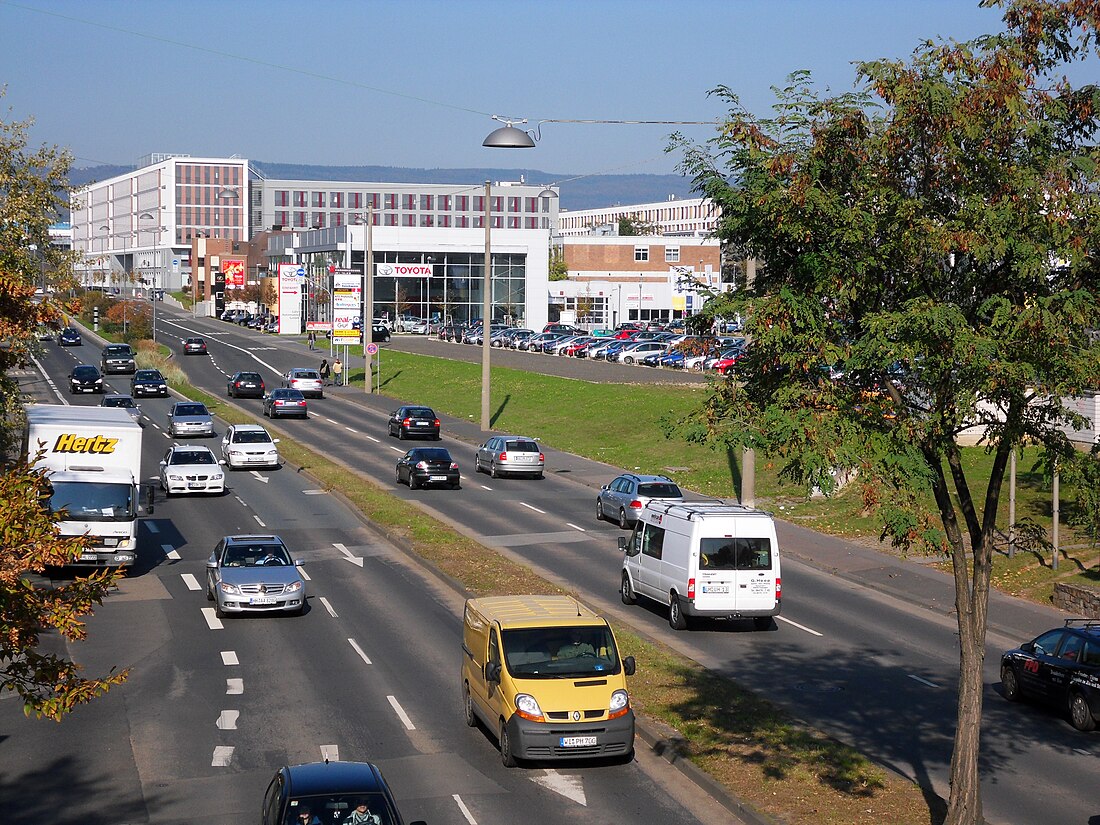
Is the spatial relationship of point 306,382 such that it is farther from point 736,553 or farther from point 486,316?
point 736,553

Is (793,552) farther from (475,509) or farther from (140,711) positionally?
(140,711)

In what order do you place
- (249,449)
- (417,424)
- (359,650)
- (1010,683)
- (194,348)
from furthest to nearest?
(194,348) < (417,424) < (249,449) < (359,650) < (1010,683)

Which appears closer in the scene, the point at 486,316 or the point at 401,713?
the point at 401,713

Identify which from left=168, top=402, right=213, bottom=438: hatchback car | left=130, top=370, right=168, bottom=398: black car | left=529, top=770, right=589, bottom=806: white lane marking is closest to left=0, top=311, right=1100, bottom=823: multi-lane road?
left=529, top=770, right=589, bottom=806: white lane marking

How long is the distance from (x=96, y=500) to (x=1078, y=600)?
68.3 feet

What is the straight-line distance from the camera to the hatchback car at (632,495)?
35.3m

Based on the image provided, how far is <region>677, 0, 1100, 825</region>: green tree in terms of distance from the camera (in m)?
11.6

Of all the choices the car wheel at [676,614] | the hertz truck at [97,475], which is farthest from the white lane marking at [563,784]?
the hertz truck at [97,475]

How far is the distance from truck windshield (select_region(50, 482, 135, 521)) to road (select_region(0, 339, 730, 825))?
1628 millimetres

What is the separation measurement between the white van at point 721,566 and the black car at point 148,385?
1971 inches

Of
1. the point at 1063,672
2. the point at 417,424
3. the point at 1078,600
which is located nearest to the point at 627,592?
the point at 1078,600

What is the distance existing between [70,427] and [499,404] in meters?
37.7

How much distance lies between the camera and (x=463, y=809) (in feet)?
46.4

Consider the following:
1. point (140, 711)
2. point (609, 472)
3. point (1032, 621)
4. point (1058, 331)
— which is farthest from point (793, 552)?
point (1058, 331)
